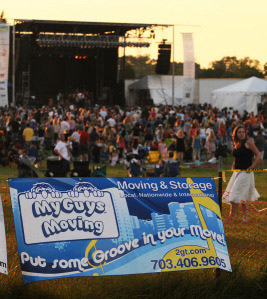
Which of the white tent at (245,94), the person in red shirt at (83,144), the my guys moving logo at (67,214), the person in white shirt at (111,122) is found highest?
the white tent at (245,94)

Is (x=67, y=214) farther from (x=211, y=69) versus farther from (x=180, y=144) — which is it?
(x=211, y=69)

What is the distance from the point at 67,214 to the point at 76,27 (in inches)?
1649

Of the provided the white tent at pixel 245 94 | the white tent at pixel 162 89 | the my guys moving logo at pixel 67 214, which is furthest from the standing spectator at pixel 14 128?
the white tent at pixel 162 89

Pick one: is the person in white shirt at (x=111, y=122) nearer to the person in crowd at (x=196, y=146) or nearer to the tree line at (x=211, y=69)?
the person in crowd at (x=196, y=146)

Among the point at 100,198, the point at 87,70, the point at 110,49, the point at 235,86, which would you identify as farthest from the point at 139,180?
the point at 87,70

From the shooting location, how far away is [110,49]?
4953 centimetres

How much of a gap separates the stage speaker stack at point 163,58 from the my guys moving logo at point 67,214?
37882mm

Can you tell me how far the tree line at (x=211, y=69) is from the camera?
54.4 m

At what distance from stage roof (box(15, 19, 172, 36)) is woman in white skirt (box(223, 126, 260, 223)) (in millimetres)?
32100

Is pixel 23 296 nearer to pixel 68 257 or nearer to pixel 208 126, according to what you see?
pixel 68 257

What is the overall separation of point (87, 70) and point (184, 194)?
48124 millimetres

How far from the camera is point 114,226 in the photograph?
5.36m

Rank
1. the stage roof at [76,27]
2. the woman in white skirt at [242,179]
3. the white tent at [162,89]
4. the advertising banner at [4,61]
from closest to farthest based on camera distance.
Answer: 1. the woman in white skirt at [242,179]
2. the advertising banner at [4,61]
3. the stage roof at [76,27]
4. the white tent at [162,89]

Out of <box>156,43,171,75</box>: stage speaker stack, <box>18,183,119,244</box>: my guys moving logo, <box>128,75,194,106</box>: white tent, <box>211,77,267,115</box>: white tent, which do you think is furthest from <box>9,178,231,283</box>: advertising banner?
<box>128,75,194,106</box>: white tent
